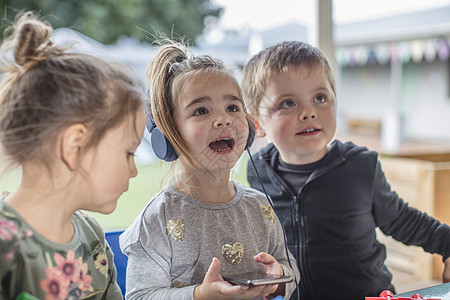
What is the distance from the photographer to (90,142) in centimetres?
74

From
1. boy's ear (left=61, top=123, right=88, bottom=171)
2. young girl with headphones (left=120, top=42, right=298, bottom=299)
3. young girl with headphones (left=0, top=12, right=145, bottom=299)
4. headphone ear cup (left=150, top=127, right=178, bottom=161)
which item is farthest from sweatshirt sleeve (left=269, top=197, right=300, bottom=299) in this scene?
boy's ear (left=61, top=123, right=88, bottom=171)

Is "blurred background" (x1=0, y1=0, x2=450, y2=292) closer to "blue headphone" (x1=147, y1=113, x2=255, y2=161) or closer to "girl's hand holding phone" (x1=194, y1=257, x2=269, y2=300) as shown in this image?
"blue headphone" (x1=147, y1=113, x2=255, y2=161)

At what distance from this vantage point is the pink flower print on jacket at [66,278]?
2.39 ft

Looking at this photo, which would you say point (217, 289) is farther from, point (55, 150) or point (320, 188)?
point (320, 188)

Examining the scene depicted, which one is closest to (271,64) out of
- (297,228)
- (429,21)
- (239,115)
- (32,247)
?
(239,115)

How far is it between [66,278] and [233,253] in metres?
0.38

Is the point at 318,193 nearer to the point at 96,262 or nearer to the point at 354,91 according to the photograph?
the point at 96,262

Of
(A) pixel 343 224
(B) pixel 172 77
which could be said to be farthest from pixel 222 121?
(A) pixel 343 224

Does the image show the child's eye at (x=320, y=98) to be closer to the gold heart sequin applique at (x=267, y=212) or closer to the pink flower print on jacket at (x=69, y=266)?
the gold heart sequin applique at (x=267, y=212)

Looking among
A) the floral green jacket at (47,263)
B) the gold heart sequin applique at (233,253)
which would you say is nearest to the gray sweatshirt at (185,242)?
the gold heart sequin applique at (233,253)

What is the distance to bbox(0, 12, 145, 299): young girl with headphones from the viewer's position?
0.71 m

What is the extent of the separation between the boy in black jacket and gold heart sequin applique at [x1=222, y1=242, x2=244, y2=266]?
12.4 inches

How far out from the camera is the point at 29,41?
75 cm

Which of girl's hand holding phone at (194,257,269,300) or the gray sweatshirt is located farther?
the gray sweatshirt
